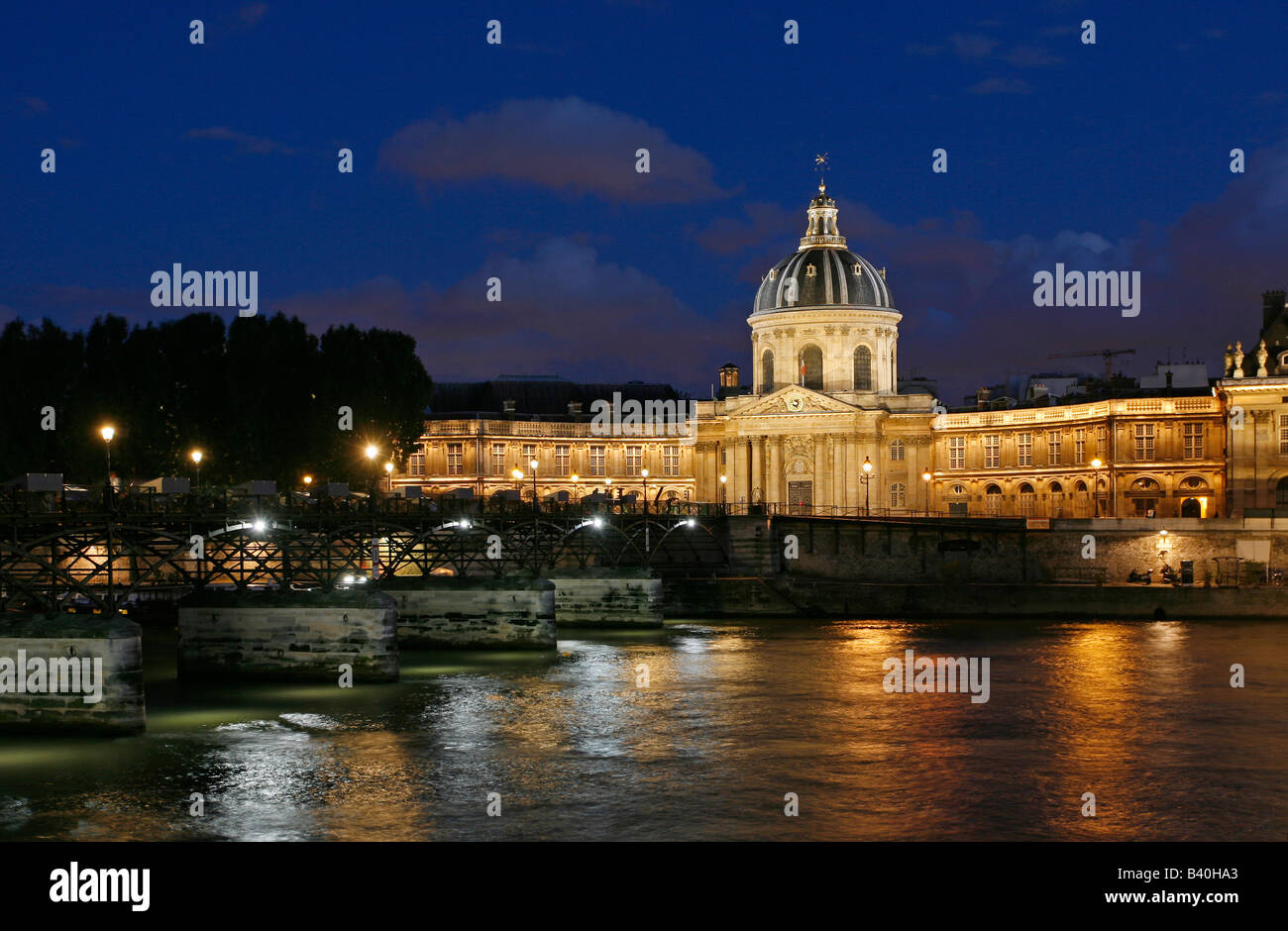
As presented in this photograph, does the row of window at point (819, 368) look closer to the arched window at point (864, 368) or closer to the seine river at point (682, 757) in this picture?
the arched window at point (864, 368)

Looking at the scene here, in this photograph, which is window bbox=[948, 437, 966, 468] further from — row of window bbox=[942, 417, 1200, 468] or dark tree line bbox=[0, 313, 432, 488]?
dark tree line bbox=[0, 313, 432, 488]

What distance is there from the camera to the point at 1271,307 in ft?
323

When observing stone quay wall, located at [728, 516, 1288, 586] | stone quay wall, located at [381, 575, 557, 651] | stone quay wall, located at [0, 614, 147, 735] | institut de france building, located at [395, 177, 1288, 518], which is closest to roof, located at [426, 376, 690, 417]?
institut de france building, located at [395, 177, 1288, 518]

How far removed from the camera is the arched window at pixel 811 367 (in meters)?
124

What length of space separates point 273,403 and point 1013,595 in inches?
1572

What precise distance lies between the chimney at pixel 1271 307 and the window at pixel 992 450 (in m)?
22.9

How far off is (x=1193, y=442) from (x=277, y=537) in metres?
71.1

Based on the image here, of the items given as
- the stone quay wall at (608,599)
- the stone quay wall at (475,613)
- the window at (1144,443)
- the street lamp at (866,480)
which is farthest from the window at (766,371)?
the stone quay wall at (475,613)

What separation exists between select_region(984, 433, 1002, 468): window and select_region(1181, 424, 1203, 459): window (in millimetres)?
16737

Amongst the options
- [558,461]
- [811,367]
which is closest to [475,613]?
[558,461]

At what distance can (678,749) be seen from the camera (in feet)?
126
